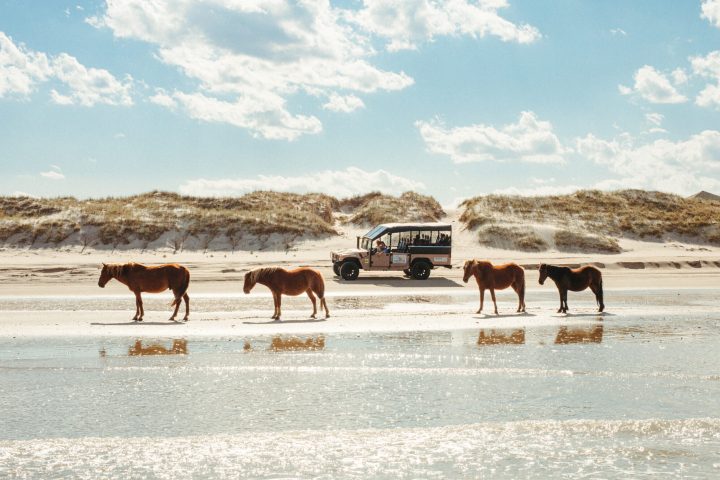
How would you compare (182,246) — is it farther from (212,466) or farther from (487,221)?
(212,466)

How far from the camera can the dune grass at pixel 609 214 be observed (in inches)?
1661

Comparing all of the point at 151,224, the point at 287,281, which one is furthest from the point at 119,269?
the point at 151,224

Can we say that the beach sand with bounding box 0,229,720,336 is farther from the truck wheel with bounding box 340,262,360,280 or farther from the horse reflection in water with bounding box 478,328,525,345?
the horse reflection in water with bounding box 478,328,525,345

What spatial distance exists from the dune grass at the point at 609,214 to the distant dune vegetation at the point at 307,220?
7cm

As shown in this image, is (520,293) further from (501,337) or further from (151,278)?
(151,278)

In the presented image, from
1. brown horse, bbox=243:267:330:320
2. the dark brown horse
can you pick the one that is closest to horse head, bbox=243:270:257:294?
brown horse, bbox=243:267:330:320

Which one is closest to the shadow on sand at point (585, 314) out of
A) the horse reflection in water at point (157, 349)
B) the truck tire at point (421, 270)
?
the horse reflection in water at point (157, 349)

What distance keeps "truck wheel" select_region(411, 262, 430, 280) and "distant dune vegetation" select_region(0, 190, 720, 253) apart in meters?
11.7

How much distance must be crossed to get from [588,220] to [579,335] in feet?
108

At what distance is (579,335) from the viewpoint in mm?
12977

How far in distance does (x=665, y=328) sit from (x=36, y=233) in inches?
1218

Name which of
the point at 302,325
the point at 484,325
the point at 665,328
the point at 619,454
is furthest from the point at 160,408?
the point at 665,328

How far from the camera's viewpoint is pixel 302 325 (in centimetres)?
1402

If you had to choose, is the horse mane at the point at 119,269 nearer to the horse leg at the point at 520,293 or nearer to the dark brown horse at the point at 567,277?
the horse leg at the point at 520,293
